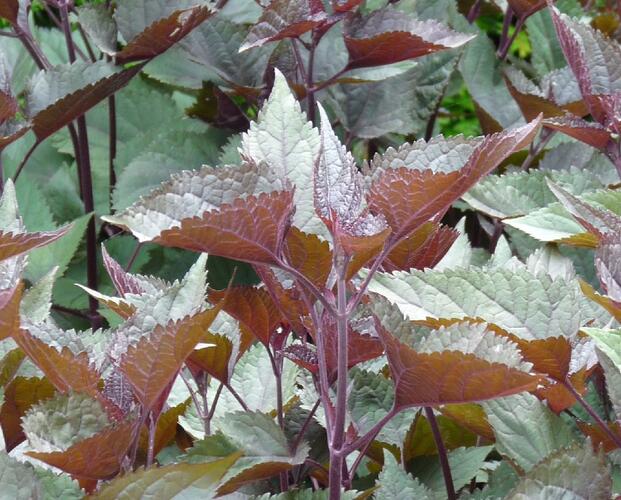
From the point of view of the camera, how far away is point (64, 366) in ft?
2.46

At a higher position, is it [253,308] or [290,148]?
[290,148]

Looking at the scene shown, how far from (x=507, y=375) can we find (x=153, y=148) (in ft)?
3.35

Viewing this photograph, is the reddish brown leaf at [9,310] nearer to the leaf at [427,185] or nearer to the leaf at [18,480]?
the leaf at [18,480]

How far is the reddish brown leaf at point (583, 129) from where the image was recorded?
1083 millimetres

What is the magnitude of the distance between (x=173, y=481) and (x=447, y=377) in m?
0.20

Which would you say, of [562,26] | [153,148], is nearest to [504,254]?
[562,26]

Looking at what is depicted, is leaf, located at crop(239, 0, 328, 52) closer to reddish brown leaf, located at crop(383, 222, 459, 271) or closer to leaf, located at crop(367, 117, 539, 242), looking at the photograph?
reddish brown leaf, located at crop(383, 222, 459, 271)

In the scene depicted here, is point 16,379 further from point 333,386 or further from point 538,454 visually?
point 538,454

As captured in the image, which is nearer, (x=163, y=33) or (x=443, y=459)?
(x=443, y=459)

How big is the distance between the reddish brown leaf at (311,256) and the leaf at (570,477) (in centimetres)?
21

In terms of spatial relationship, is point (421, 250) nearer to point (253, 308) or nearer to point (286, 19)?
point (253, 308)

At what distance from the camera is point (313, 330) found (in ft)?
2.59

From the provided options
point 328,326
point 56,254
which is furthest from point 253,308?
point 56,254

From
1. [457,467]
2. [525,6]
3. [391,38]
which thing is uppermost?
[391,38]
